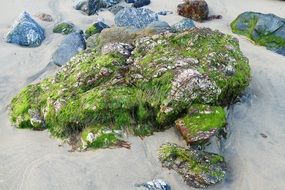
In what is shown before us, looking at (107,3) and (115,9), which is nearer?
(115,9)

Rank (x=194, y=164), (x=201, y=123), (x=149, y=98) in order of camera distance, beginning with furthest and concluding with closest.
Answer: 1. (x=149, y=98)
2. (x=201, y=123)
3. (x=194, y=164)

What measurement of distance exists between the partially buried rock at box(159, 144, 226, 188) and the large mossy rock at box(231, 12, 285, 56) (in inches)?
202

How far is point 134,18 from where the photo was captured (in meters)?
12.6

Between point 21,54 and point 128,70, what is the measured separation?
3.98 meters

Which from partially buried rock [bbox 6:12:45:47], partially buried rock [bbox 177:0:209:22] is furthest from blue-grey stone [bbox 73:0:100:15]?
partially buried rock [bbox 177:0:209:22]

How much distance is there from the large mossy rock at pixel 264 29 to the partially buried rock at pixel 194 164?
5.14m

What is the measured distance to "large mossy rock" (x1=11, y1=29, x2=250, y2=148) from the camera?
26.6 feet

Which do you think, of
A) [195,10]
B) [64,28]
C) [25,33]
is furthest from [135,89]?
[195,10]

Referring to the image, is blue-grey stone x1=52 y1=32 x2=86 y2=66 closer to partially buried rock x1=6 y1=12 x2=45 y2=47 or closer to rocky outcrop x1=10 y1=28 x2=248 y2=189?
partially buried rock x1=6 y1=12 x2=45 y2=47

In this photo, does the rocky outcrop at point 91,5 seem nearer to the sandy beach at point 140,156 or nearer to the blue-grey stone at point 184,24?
the blue-grey stone at point 184,24

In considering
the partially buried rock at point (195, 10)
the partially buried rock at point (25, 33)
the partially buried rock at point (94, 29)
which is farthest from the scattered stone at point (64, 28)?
the partially buried rock at point (195, 10)

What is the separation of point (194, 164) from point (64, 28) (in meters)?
7.00

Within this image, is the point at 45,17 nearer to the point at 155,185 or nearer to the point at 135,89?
the point at 135,89

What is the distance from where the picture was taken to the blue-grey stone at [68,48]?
1108 centimetres
